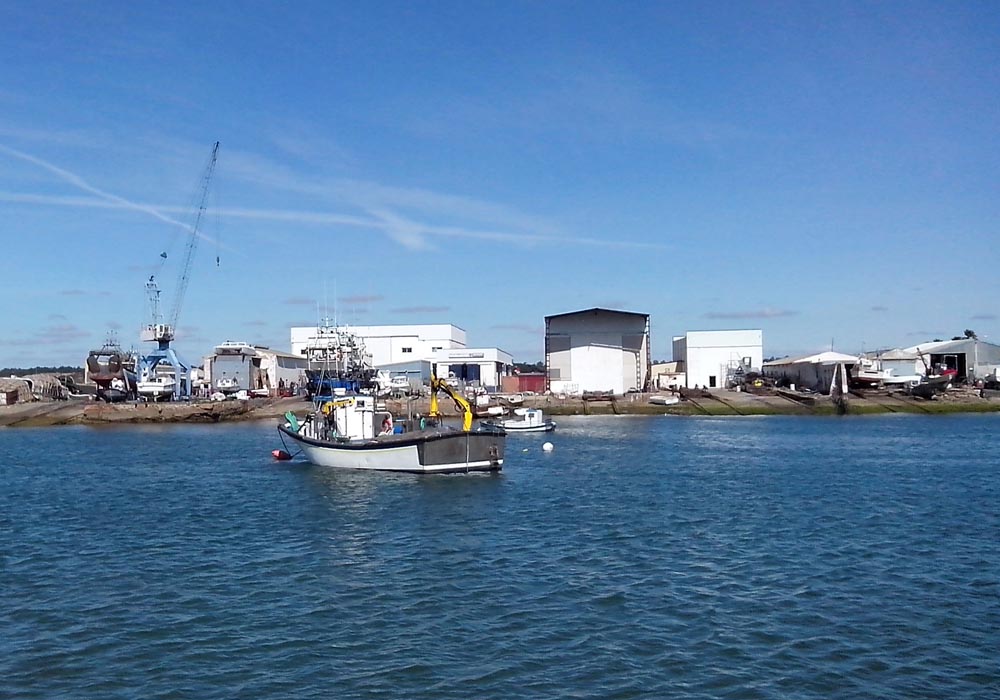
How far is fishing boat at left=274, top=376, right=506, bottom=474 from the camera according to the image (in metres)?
37.2

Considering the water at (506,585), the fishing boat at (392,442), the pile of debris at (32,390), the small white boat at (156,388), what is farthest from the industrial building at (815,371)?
the pile of debris at (32,390)

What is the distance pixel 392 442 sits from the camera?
37.0m

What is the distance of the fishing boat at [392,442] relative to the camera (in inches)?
1465

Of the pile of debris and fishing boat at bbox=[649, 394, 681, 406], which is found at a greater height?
the pile of debris

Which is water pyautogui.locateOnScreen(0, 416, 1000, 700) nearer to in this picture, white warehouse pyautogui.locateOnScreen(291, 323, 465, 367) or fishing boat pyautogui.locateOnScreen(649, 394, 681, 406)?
fishing boat pyautogui.locateOnScreen(649, 394, 681, 406)

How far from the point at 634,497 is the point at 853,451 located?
2200cm

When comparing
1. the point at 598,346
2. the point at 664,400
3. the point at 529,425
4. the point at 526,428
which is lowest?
the point at 526,428

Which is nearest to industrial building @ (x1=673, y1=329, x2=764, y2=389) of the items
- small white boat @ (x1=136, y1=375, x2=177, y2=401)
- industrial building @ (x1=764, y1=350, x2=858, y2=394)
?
industrial building @ (x1=764, y1=350, x2=858, y2=394)

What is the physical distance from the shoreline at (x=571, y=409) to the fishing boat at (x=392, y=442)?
3526 cm

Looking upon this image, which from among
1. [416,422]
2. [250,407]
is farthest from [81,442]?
[416,422]

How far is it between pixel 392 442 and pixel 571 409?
156 feet

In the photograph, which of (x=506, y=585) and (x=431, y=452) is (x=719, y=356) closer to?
(x=431, y=452)

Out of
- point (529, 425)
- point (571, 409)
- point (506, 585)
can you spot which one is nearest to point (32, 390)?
point (571, 409)

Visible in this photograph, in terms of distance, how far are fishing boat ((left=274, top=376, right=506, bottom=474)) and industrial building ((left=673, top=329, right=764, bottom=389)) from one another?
71.0 m
